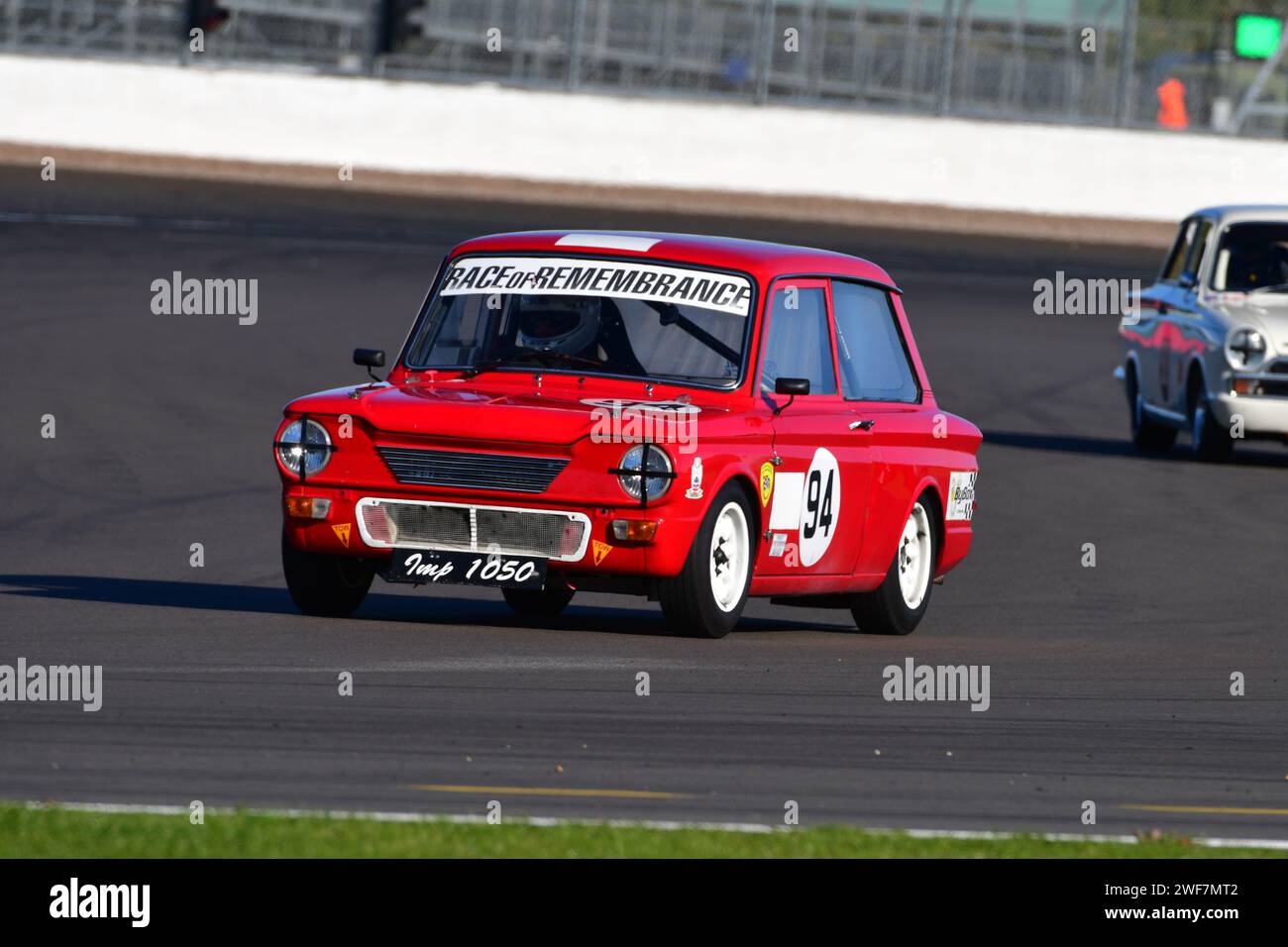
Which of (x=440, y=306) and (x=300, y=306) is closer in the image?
(x=440, y=306)

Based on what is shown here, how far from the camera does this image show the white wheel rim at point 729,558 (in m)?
10.4

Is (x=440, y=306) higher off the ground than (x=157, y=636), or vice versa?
(x=440, y=306)

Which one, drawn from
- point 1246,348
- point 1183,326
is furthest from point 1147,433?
point 1246,348

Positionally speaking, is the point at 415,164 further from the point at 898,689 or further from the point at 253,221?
the point at 898,689

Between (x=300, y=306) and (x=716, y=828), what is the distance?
18.3 meters

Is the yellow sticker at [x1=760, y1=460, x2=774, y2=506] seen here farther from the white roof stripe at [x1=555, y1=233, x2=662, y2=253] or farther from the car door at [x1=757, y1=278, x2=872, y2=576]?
the white roof stripe at [x1=555, y1=233, x2=662, y2=253]

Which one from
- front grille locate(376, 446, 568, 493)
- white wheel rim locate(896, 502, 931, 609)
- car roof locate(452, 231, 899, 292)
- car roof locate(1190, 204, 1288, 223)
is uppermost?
Answer: car roof locate(452, 231, 899, 292)

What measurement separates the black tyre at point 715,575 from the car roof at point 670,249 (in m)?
1.22

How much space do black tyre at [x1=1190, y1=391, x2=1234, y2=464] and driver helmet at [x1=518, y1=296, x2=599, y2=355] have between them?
31.2 feet

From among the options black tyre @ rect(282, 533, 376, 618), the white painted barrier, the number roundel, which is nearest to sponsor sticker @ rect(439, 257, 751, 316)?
the number roundel

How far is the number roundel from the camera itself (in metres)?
11.0

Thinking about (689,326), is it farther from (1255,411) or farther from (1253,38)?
(1253,38)
